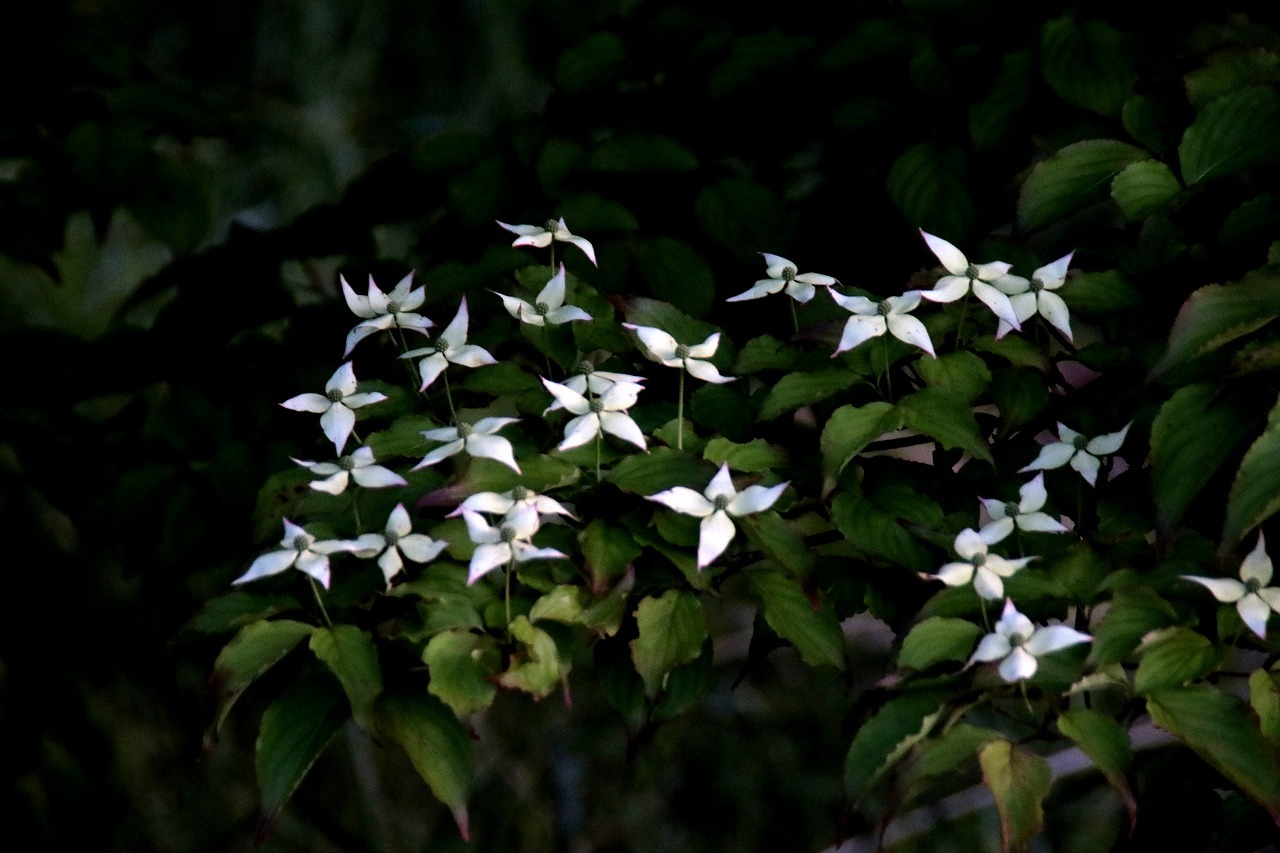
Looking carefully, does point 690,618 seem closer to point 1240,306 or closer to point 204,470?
point 1240,306

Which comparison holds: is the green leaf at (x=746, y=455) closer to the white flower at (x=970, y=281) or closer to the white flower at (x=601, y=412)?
the white flower at (x=601, y=412)

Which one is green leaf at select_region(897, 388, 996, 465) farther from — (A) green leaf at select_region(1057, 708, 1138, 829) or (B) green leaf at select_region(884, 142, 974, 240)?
(B) green leaf at select_region(884, 142, 974, 240)

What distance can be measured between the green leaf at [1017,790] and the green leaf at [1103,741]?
3cm

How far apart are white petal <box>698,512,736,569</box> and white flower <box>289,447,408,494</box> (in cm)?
22

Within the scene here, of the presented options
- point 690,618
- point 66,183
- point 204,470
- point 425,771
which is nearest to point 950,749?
point 690,618

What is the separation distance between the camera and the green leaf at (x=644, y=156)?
1.33 meters

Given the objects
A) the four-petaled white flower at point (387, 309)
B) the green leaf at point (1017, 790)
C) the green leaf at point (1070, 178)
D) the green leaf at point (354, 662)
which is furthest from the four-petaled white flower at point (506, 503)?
the green leaf at point (1070, 178)

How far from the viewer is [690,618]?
90 centimetres

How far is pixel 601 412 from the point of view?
0.94 m

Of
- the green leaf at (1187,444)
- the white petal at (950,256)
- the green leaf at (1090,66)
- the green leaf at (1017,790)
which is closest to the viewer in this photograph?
the green leaf at (1017,790)

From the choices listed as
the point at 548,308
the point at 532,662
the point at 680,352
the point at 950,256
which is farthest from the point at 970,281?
the point at 532,662

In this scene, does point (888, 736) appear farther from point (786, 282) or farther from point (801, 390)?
point (786, 282)

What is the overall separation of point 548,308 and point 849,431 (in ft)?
0.90

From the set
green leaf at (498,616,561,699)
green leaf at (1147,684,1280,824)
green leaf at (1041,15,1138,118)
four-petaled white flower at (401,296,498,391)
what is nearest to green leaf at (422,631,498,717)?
green leaf at (498,616,561,699)
